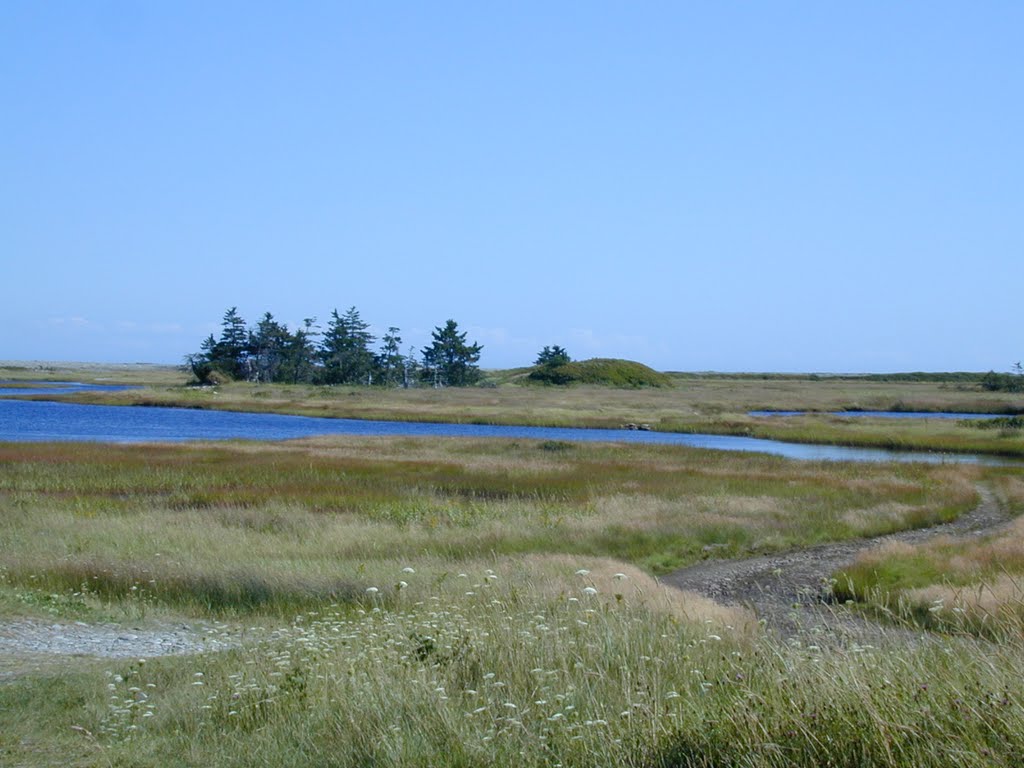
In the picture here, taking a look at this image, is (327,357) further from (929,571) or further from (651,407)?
(929,571)

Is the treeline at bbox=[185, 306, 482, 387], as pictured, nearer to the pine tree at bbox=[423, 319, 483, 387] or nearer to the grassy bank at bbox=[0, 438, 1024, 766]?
the pine tree at bbox=[423, 319, 483, 387]

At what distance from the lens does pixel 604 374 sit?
12575 centimetres

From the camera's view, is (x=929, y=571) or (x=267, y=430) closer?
(x=929, y=571)

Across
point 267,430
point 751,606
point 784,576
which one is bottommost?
point 784,576

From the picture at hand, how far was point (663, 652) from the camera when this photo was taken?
8156 millimetres

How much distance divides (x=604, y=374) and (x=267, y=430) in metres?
69.8

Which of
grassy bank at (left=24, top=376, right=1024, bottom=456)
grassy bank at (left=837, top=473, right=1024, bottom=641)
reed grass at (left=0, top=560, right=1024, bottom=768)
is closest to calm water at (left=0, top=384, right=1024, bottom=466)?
grassy bank at (left=24, top=376, right=1024, bottom=456)

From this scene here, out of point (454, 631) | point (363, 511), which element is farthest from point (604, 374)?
point (454, 631)

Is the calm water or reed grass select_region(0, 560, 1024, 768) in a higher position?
reed grass select_region(0, 560, 1024, 768)

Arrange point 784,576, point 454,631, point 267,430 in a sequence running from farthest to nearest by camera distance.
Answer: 1. point 267,430
2. point 784,576
3. point 454,631

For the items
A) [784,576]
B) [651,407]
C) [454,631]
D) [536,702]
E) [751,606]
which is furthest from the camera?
[651,407]

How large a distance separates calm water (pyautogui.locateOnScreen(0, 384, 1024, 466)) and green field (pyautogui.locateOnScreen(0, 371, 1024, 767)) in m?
11.3

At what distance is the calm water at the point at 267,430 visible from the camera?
51.4m

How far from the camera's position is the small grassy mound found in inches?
4882
